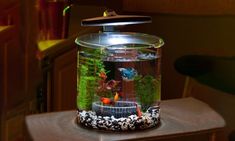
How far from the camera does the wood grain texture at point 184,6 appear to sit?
2.26 m

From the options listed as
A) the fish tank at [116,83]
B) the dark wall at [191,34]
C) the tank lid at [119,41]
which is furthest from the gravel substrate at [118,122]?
the dark wall at [191,34]

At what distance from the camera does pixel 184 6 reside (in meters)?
2.29

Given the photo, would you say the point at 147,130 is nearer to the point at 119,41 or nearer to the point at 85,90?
the point at 85,90

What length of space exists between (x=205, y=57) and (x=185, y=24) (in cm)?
19

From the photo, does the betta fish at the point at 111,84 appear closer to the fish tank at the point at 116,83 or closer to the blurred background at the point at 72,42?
the fish tank at the point at 116,83

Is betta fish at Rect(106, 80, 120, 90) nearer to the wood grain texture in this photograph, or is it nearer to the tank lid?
the tank lid

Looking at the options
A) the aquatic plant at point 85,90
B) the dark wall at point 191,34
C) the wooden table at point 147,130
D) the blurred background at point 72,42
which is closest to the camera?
the wooden table at point 147,130

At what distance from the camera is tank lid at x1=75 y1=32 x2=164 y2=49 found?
167cm

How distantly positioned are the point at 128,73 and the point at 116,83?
0.18ft

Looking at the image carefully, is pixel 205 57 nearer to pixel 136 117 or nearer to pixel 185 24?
pixel 185 24

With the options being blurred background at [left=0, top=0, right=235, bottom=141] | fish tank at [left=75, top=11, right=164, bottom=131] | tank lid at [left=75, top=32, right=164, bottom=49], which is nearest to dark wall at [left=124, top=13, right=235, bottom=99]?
blurred background at [left=0, top=0, right=235, bottom=141]

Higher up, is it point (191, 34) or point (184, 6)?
point (184, 6)

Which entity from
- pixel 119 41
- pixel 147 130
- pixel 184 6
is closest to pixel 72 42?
pixel 119 41

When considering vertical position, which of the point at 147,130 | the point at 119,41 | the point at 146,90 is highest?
the point at 119,41
